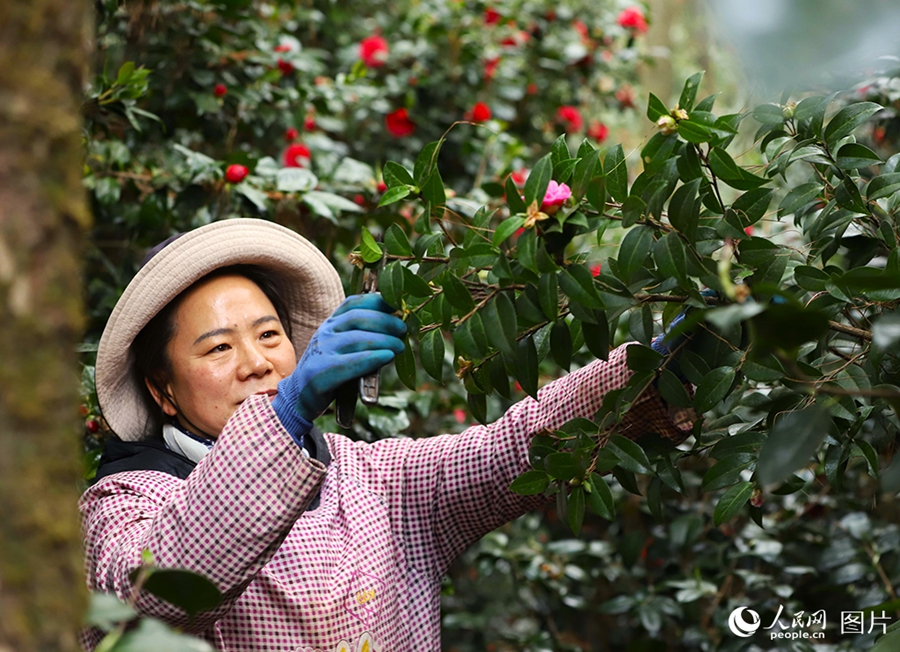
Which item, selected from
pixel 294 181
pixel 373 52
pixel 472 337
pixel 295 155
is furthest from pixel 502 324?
pixel 373 52

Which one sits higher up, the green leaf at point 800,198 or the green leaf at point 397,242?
the green leaf at point 800,198

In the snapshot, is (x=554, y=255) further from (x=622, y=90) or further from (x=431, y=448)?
(x=622, y=90)

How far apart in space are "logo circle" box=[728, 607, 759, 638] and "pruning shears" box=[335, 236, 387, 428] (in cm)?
105

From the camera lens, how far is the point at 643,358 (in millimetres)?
1166

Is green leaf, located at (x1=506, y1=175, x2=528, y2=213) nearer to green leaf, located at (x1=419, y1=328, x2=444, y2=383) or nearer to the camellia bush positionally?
the camellia bush

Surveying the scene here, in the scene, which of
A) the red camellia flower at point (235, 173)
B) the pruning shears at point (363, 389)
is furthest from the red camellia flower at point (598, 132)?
the pruning shears at point (363, 389)

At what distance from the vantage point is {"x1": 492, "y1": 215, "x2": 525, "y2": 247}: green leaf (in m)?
0.97

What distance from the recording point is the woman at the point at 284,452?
45.0 inches

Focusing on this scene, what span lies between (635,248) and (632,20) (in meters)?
2.27

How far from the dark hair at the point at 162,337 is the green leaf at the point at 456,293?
0.65 meters

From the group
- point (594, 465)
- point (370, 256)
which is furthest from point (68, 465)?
point (594, 465)

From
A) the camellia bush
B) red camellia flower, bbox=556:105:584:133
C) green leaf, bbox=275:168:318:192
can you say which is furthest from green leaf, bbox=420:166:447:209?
red camellia flower, bbox=556:105:584:133

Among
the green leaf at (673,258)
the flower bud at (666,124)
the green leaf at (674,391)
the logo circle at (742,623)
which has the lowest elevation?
the logo circle at (742,623)

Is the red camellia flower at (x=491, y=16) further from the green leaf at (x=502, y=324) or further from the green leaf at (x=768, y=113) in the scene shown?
the green leaf at (x=502, y=324)
